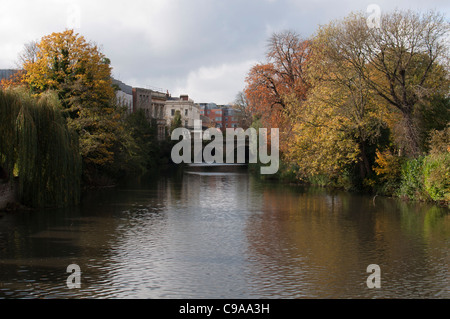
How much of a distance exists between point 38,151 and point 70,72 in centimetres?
1273

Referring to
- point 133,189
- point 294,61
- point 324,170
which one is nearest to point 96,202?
point 133,189

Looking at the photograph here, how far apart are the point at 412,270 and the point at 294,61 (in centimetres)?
3425

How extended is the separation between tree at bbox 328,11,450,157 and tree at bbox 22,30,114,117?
16.3 m

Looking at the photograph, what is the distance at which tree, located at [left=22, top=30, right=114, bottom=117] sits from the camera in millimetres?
33562

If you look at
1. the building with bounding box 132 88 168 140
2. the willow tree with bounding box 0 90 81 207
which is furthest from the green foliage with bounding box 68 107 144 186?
the building with bounding box 132 88 168 140

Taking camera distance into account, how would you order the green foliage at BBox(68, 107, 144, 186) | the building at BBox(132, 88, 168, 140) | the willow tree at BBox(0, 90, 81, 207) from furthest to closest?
the building at BBox(132, 88, 168, 140), the green foliage at BBox(68, 107, 144, 186), the willow tree at BBox(0, 90, 81, 207)

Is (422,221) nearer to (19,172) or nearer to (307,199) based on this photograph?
(307,199)

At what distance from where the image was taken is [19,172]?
21.9 meters

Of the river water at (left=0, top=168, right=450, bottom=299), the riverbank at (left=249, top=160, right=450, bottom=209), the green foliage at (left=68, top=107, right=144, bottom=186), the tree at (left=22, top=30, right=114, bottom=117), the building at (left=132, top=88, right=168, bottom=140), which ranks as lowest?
the river water at (left=0, top=168, right=450, bottom=299)

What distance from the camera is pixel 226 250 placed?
15750 millimetres

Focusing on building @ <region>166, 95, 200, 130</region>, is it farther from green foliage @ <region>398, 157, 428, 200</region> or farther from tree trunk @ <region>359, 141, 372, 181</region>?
green foliage @ <region>398, 157, 428, 200</region>

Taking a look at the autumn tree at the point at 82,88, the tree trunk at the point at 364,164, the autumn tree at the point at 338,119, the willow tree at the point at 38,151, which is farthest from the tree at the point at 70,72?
the tree trunk at the point at 364,164

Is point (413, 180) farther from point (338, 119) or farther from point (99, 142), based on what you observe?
point (99, 142)

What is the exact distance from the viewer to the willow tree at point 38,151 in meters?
21.5
